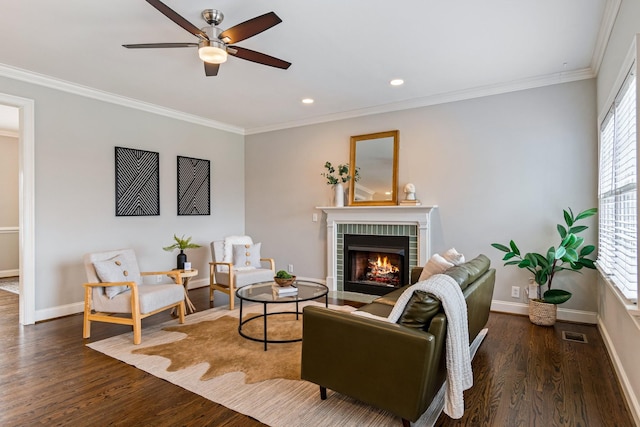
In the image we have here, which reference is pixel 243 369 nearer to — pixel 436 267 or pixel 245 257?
pixel 436 267

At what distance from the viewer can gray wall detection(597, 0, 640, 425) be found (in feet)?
6.99

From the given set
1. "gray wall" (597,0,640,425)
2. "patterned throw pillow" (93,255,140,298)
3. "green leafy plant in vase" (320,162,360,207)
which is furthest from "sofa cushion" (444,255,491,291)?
"patterned throw pillow" (93,255,140,298)

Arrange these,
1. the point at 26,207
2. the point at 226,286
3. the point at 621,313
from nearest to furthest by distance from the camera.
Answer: the point at 621,313 → the point at 26,207 → the point at 226,286

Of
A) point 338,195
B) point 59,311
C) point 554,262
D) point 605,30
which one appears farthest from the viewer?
point 338,195

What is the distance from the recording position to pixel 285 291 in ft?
11.3

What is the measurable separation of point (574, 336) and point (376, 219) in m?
2.52

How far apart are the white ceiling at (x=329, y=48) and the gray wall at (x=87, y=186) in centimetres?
35

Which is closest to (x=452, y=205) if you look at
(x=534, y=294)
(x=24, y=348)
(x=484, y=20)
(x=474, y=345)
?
(x=534, y=294)

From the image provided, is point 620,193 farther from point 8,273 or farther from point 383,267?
point 8,273

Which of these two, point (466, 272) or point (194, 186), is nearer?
point (466, 272)

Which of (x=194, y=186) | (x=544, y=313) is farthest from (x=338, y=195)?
(x=544, y=313)

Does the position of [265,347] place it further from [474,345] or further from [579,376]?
[579,376]

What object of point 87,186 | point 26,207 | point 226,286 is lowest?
point 226,286

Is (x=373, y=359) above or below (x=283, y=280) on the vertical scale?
below
